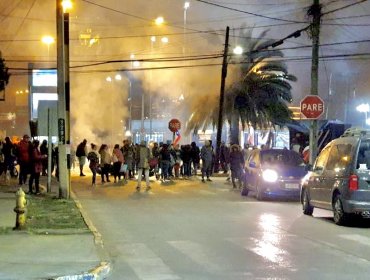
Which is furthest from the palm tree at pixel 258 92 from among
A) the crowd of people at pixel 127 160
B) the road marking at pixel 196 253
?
the road marking at pixel 196 253

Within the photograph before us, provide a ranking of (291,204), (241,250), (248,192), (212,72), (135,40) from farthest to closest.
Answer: (135,40)
(212,72)
(248,192)
(291,204)
(241,250)

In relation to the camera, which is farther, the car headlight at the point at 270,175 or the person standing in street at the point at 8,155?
the person standing in street at the point at 8,155

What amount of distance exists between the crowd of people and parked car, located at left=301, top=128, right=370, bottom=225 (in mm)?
7751

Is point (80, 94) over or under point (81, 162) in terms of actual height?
over

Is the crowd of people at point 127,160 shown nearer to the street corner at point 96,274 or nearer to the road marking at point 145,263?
the road marking at point 145,263

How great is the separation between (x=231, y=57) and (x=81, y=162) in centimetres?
1084

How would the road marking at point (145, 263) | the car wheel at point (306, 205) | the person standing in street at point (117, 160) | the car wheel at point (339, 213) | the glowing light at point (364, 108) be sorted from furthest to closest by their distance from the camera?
the glowing light at point (364, 108), the person standing in street at point (117, 160), the car wheel at point (306, 205), the car wheel at point (339, 213), the road marking at point (145, 263)

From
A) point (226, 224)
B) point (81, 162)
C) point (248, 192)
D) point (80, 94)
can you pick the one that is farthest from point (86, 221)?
point (80, 94)

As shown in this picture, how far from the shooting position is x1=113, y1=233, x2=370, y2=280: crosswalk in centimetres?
710

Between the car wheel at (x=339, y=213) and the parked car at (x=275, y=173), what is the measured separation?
161 inches

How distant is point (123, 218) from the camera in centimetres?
1239

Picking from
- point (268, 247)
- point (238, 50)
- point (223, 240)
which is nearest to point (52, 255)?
point (223, 240)

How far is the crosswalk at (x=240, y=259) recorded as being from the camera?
710 centimetres

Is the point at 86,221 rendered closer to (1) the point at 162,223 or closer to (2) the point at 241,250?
(1) the point at 162,223
